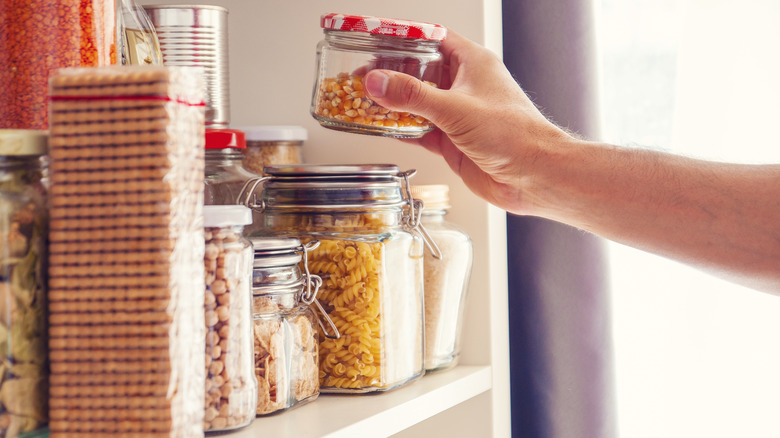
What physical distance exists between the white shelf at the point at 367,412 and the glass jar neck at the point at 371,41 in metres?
0.36

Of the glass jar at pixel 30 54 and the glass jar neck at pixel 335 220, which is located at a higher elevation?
the glass jar at pixel 30 54

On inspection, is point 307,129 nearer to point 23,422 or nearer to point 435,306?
point 435,306

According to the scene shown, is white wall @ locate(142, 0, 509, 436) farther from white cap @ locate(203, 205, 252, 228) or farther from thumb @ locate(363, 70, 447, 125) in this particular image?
white cap @ locate(203, 205, 252, 228)

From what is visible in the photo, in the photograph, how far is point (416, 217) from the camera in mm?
895

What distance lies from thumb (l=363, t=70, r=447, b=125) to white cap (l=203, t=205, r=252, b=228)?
0.70ft

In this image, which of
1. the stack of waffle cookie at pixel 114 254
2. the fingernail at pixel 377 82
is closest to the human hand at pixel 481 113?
the fingernail at pixel 377 82

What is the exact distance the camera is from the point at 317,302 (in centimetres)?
78

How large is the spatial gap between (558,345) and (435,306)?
334 millimetres

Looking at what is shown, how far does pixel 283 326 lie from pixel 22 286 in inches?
10.6

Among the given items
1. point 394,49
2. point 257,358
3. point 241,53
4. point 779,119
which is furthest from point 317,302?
point 779,119

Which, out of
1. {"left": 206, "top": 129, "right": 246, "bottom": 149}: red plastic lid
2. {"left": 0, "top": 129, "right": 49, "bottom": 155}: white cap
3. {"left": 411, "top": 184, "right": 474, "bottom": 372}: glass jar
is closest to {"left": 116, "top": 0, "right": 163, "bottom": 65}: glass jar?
{"left": 206, "top": 129, "right": 246, "bottom": 149}: red plastic lid

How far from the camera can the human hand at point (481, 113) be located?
0.78m

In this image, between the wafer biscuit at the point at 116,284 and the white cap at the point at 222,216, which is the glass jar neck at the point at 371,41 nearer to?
the white cap at the point at 222,216

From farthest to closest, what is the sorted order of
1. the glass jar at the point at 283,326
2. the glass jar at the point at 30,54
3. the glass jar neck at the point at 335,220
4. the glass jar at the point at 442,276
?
the glass jar at the point at 442,276 → the glass jar neck at the point at 335,220 → the glass jar at the point at 283,326 → the glass jar at the point at 30,54
